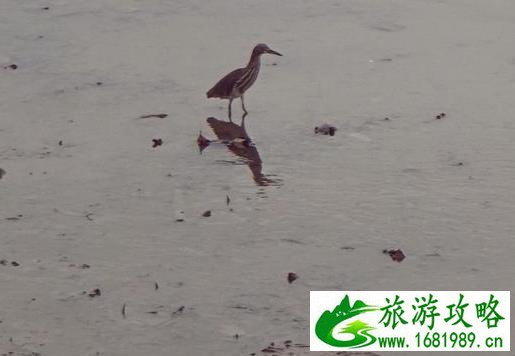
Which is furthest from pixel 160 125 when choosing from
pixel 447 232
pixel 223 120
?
pixel 447 232

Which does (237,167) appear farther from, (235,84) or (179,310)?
(179,310)

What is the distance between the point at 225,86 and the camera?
13.0 m

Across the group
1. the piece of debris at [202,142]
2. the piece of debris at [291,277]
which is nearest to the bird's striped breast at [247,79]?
the piece of debris at [202,142]

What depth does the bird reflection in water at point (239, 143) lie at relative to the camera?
1145 centimetres

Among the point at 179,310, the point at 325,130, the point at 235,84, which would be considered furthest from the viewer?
the point at 235,84

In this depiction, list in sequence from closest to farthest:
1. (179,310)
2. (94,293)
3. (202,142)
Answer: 1. (179,310)
2. (94,293)
3. (202,142)

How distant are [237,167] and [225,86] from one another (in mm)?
1573

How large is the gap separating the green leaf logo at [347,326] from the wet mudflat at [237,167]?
0.14 metres

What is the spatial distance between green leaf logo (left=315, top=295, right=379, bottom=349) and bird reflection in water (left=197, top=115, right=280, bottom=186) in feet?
8.37

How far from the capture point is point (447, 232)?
10.2m

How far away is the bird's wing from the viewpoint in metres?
12.9

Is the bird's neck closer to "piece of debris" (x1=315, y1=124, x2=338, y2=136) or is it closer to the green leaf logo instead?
"piece of debris" (x1=315, y1=124, x2=338, y2=136)

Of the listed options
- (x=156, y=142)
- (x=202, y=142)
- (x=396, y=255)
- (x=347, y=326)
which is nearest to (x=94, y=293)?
(x=347, y=326)

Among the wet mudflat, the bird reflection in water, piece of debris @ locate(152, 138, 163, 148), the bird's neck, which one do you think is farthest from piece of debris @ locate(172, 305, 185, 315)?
the bird's neck
